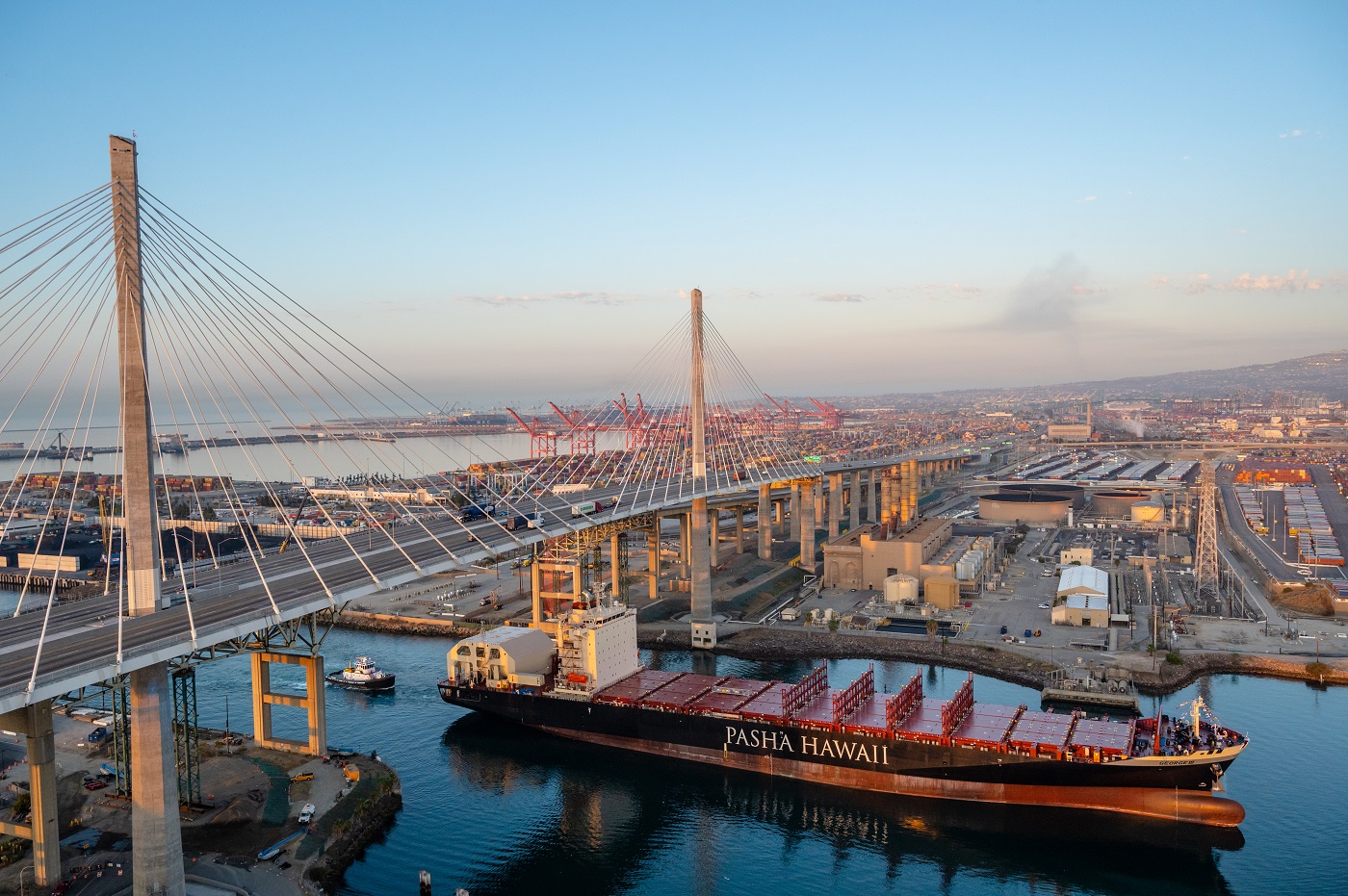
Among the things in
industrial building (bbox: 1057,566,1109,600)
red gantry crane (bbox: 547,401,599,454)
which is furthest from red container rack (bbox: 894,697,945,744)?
red gantry crane (bbox: 547,401,599,454)

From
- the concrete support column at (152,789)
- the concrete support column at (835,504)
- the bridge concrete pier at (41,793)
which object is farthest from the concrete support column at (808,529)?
the bridge concrete pier at (41,793)

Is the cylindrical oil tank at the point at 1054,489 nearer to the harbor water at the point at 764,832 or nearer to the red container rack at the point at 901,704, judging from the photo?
the harbor water at the point at 764,832

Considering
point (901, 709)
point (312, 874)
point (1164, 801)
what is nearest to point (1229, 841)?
point (1164, 801)

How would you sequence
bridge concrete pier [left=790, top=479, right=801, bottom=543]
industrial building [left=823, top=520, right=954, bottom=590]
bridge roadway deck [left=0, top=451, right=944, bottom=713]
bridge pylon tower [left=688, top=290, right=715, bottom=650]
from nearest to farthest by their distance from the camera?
bridge roadway deck [left=0, top=451, right=944, bottom=713] → bridge pylon tower [left=688, top=290, right=715, bottom=650] → industrial building [left=823, top=520, right=954, bottom=590] → bridge concrete pier [left=790, top=479, right=801, bottom=543]

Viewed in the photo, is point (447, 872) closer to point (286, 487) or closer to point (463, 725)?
point (463, 725)

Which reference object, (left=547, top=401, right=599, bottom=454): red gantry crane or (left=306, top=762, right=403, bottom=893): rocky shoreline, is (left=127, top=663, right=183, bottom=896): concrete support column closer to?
(left=306, top=762, right=403, bottom=893): rocky shoreline

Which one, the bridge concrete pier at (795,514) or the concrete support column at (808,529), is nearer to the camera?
the concrete support column at (808,529)
